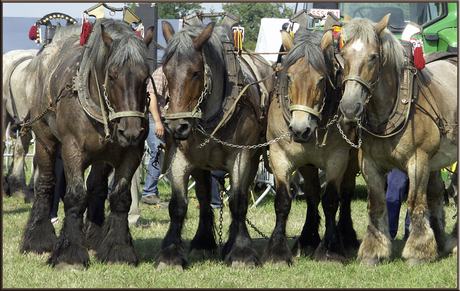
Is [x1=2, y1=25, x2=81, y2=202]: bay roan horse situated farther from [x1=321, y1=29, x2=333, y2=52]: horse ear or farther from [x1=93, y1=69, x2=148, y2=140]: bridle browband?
[x1=321, y1=29, x2=333, y2=52]: horse ear

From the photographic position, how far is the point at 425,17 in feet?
31.2

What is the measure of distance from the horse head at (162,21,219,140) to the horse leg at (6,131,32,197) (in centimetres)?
599

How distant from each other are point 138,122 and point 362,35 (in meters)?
2.05

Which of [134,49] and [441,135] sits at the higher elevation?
[134,49]

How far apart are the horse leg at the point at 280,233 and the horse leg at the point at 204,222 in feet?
2.52

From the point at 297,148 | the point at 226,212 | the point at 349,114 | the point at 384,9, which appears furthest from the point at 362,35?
the point at 384,9

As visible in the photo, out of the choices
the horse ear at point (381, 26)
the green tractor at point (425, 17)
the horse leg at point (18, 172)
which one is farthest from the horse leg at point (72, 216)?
the horse leg at point (18, 172)

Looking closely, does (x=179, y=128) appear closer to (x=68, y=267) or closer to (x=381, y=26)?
(x=68, y=267)

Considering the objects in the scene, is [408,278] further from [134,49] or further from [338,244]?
[134,49]

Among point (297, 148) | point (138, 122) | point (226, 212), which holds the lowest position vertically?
point (226, 212)

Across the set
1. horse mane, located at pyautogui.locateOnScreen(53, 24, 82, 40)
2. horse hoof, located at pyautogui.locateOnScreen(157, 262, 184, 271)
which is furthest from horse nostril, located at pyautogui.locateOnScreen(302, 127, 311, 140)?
horse mane, located at pyautogui.locateOnScreen(53, 24, 82, 40)

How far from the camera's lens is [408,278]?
430 cm

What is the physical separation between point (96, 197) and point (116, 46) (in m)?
1.72

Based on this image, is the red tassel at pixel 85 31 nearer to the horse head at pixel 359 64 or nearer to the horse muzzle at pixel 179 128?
the horse muzzle at pixel 179 128
